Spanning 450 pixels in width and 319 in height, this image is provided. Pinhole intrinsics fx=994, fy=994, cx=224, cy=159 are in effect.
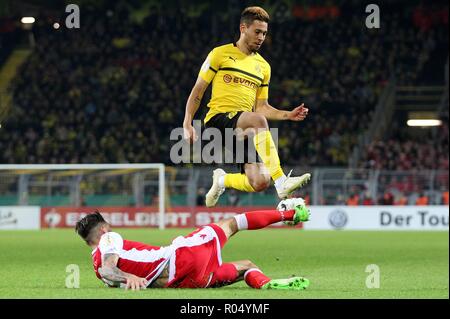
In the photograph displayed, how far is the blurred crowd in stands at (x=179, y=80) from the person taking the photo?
104 ft

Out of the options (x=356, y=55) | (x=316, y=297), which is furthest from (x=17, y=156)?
(x=316, y=297)

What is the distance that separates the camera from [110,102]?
34094 millimetres

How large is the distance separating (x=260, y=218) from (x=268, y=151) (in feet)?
3.90

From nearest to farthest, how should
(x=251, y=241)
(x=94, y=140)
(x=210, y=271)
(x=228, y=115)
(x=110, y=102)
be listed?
(x=210, y=271), (x=228, y=115), (x=251, y=241), (x=94, y=140), (x=110, y=102)

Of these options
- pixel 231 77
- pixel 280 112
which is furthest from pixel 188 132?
pixel 280 112

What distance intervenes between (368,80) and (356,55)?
126cm

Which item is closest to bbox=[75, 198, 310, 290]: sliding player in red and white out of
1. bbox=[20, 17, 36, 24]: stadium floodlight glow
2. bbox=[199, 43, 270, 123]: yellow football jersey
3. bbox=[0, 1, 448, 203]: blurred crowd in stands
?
bbox=[199, 43, 270, 123]: yellow football jersey

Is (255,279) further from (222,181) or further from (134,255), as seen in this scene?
(222,181)

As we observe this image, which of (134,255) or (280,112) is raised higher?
(280,112)

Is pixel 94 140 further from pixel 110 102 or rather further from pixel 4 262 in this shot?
pixel 4 262

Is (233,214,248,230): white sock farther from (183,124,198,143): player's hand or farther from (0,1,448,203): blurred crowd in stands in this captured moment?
(0,1,448,203): blurred crowd in stands

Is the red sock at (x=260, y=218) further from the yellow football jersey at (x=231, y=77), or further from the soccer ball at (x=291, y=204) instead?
the yellow football jersey at (x=231, y=77)

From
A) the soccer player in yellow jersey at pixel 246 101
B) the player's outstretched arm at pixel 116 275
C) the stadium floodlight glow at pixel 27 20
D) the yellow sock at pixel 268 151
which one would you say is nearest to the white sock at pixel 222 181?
the soccer player in yellow jersey at pixel 246 101

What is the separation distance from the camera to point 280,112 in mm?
10719
